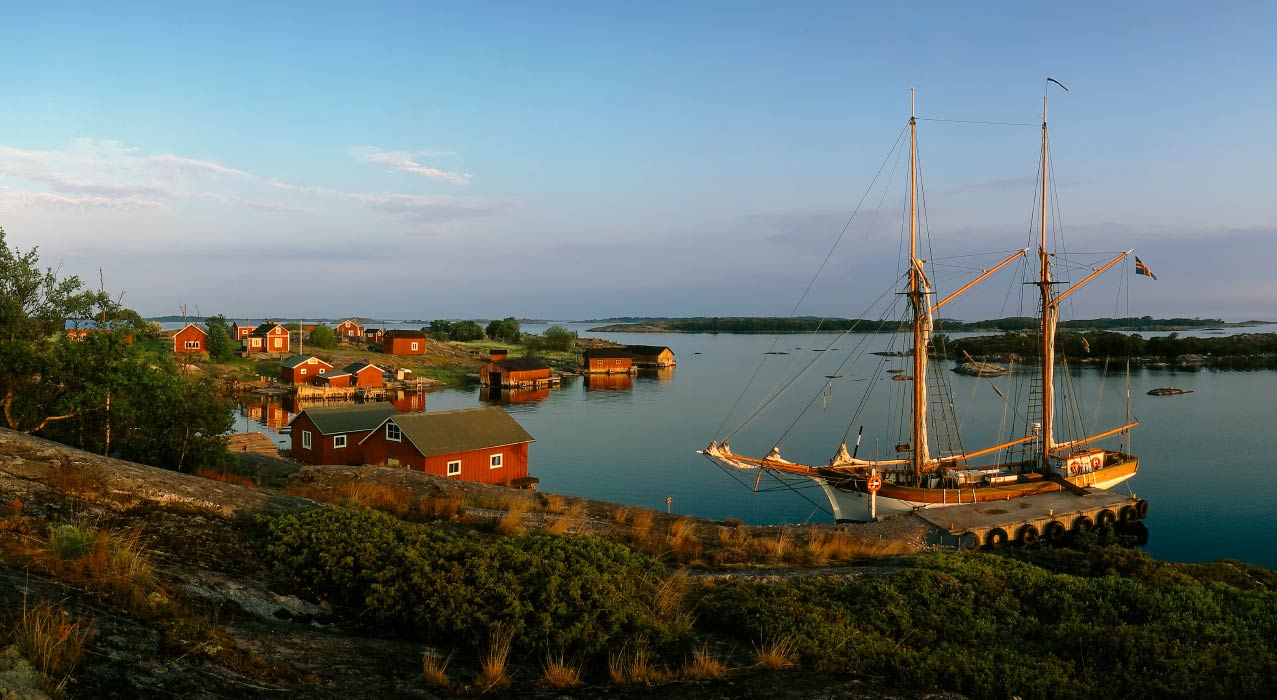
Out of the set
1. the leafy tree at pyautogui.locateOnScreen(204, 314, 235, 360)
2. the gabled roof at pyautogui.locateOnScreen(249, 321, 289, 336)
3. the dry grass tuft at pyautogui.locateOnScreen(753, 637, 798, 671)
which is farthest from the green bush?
the gabled roof at pyautogui.locateOnScreen(249, 321, 289, 336)

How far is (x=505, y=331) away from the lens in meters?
159

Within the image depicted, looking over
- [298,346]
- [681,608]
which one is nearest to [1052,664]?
[681,608]

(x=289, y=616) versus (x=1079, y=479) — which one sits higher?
(x=289, y=616)

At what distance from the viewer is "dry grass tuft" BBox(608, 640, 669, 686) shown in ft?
22.8

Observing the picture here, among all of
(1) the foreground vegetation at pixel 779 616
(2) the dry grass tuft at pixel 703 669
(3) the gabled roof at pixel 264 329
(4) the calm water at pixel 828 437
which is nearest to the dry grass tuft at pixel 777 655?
(1) the foreground vegetation at pixel 779 616

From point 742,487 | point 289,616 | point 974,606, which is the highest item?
point 289,616

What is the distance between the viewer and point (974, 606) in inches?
394

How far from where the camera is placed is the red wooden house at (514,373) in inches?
3465

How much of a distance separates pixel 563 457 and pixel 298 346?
266 feet

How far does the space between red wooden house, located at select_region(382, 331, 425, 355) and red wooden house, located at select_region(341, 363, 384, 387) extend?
27046mm

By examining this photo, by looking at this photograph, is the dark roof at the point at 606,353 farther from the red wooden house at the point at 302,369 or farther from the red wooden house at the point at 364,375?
the red wooden house at the point at 302,369

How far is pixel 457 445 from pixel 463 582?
25412 millimetres

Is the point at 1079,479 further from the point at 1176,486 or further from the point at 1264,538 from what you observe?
the point at 1176,486

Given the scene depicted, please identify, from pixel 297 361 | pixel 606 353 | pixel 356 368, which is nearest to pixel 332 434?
pixel 356 368
